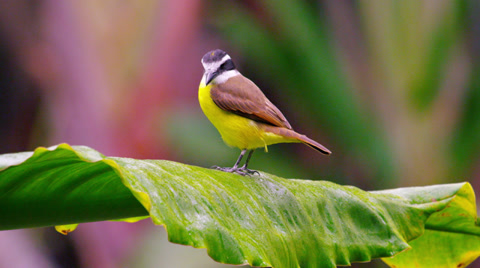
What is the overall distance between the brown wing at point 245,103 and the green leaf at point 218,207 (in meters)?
0.43

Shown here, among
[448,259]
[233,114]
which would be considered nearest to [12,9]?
[233,114]

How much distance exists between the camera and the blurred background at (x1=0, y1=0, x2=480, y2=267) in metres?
4.47

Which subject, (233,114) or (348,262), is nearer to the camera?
(348,262)

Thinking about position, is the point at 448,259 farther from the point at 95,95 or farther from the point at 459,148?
the point at 95,95

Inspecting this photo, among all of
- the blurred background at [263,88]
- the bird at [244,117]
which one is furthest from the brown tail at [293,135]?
the blurred background at [263,88]

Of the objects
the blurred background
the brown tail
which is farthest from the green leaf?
the blurred background

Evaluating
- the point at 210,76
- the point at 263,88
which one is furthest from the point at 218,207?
the point at 263,88

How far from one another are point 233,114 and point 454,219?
2.19 feet

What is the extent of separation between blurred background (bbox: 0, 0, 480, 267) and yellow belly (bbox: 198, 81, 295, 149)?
2261mm

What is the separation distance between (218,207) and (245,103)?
0.95 metres

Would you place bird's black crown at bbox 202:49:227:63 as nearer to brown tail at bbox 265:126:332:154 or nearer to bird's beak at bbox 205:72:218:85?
bird's beak at bbox 205:72:218:85

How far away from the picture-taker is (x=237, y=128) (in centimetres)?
196

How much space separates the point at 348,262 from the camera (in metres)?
1.32

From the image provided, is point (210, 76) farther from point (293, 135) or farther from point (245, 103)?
point (293, 135)
